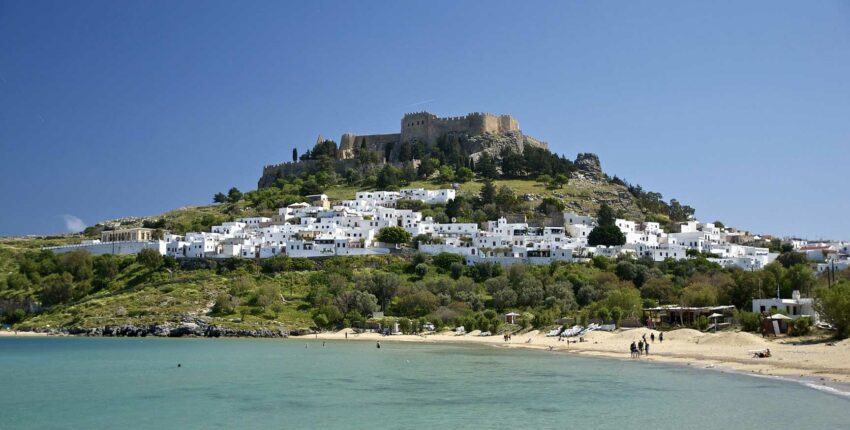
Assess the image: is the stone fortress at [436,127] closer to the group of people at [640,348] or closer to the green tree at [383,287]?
the green tree at [383,287]

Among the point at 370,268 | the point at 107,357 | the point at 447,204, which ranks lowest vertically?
the point at 107,357

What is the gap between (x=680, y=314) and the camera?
46969 millimetres

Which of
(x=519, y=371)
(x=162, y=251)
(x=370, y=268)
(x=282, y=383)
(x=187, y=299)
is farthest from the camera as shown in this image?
(x=162, y=251)

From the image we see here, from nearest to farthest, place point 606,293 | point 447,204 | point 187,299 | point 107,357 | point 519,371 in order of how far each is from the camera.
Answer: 1. point 519,371
2. point 107,357
3. point 606,293
4. point 187,299
5. point 447,204

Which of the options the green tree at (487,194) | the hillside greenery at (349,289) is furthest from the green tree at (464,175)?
the hillside greenery at (349,289)

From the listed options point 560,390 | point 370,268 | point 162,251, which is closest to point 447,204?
point 370,268

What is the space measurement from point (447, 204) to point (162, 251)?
32108mm

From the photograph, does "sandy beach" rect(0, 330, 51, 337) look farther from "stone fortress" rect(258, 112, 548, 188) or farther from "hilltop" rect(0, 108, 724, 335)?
"stone fortress" rect(258, 112, 548, 188)

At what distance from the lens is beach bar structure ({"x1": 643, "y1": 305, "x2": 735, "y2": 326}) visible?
151 feet

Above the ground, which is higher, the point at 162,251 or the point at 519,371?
the point at 162,251

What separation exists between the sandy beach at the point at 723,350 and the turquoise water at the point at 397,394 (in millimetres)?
1763

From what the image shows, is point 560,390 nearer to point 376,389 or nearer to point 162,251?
point 376,389

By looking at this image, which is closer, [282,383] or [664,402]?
[664,402]

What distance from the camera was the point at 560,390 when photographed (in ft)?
89.5
